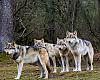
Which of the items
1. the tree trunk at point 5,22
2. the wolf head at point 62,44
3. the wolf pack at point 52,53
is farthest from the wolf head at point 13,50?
the tree trunk at point 5,22

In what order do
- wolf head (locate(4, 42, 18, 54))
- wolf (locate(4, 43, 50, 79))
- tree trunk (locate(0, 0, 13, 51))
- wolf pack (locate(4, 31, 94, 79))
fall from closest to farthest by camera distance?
1. wolf head (locate(4, 42, 18, 54))
2. wolf (locate(4, 43, 50, 79))
3. wolf pack (locate(4, 31, 94, 79))
4. tree trunk (locate(0, 0, 13, 51))

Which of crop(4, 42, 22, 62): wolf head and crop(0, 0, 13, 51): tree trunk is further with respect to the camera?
crop(0, 0, 13, 51): tree trunk

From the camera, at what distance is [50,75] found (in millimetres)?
13766

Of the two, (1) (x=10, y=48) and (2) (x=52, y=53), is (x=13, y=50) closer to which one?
(1) (x=10, y=48)

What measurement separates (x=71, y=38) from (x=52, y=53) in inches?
54.1

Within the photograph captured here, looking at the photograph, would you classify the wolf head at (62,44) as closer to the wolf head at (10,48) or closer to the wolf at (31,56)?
the wolf at (31,56)

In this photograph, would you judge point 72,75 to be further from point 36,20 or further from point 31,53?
point 36,20

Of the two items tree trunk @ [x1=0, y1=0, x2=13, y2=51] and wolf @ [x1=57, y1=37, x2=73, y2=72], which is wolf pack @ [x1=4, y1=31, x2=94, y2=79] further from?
tree trunk @ [x1=0, y1=0, x2=13, y2=51]

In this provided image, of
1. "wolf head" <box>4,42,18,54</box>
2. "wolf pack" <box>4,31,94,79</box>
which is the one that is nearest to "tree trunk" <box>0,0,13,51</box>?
"wolf pack" <box>4,31,94,79</box>

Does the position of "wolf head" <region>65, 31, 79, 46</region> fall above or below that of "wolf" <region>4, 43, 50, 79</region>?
above

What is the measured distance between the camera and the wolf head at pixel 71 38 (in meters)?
14.6

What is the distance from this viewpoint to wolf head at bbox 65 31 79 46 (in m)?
14.6

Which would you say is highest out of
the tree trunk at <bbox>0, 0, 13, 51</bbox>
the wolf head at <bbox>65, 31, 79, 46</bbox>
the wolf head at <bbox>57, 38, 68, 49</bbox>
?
the tree trunk at <bbox>0, 0, 13, 51</bbox>

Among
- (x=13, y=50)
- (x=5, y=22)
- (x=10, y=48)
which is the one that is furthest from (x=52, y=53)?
(x=5, y=22)
